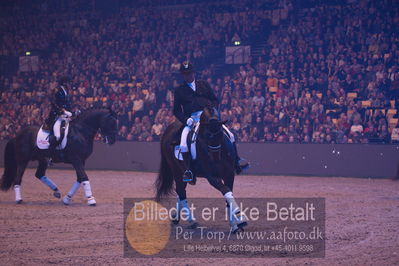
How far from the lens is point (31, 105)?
28.3 meters

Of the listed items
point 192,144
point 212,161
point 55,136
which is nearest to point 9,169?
point 55,136

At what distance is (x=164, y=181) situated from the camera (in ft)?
37.2

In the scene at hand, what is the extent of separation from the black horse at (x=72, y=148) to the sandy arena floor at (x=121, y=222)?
1.91 feet

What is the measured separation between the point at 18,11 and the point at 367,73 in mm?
24793

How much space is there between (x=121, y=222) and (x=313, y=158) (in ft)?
38.7

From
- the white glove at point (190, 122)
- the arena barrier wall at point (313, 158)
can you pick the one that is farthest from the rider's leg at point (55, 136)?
the arena barrier wall at point (313, 158)

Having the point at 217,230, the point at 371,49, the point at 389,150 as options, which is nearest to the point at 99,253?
the point at 217,230

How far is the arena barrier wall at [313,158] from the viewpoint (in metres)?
19.7

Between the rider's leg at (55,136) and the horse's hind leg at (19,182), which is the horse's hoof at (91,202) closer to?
the rider's leg at (55,136)

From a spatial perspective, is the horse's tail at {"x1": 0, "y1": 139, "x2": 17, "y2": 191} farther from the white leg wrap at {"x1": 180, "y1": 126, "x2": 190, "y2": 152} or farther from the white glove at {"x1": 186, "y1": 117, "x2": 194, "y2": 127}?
the white glove at {"x1": 186, "y1": 117, "x2": 194, "y2": 127}

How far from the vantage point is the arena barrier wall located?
64.5 feet

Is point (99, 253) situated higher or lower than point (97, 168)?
higher

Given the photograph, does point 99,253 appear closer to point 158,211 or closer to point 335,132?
point 158,211

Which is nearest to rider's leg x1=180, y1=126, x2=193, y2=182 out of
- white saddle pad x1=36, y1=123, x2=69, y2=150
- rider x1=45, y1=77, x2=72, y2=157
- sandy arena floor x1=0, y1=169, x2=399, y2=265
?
sandy arena floor x1=0, y1=169, x2=399, y2=265
